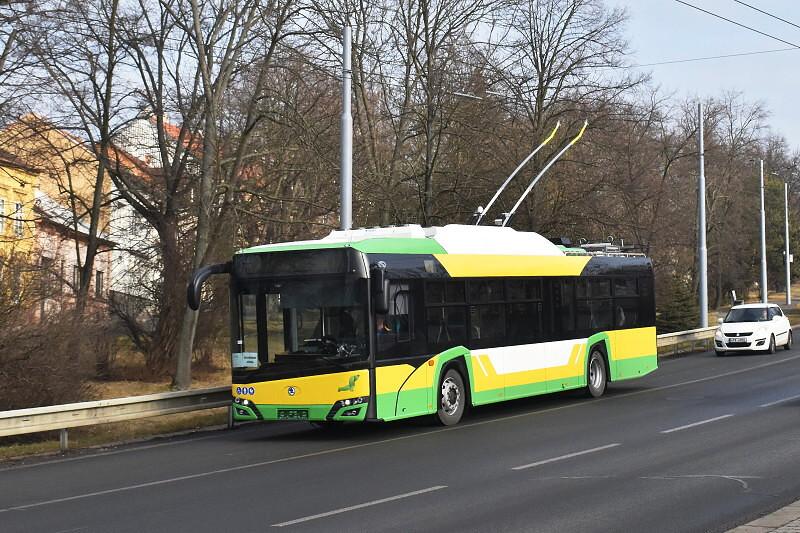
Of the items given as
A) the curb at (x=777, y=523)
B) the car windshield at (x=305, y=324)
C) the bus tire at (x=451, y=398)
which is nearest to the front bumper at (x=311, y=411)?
the car windshield at (x=305, y=324)

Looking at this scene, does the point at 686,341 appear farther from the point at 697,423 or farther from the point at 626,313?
the point at 697,423

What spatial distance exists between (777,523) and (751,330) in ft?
90.0

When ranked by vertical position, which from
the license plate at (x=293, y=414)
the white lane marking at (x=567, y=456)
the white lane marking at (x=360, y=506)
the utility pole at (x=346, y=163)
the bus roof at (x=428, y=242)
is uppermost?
the utility pole at (x=346, y=163)

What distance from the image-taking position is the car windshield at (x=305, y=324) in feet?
52.4

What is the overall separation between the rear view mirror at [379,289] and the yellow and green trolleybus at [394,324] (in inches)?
0.6

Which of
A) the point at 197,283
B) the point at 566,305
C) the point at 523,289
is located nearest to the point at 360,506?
the point at 197,283

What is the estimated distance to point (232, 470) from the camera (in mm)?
13484

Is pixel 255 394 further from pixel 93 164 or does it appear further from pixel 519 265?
pixel 93 164

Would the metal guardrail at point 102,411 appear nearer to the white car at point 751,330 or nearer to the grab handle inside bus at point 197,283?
the grab handle inside bus at point 197,283

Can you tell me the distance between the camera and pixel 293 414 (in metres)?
16.0

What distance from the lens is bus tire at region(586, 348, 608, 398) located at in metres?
22.0

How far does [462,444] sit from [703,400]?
286 inches

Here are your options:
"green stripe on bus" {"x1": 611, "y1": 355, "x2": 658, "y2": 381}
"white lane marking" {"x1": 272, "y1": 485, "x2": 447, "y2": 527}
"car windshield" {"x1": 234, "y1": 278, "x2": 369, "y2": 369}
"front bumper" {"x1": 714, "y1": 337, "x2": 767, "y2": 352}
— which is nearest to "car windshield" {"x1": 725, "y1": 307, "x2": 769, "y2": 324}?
"front bumper" {"x1": 714, "y1": 337, "x2": 767, "y2": 352}

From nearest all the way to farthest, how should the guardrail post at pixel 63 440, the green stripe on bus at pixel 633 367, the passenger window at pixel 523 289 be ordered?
the guardrail post at pixel 63 440, the passenger window at pixel 523 289, the green stripe on bus at pixel 633 367
